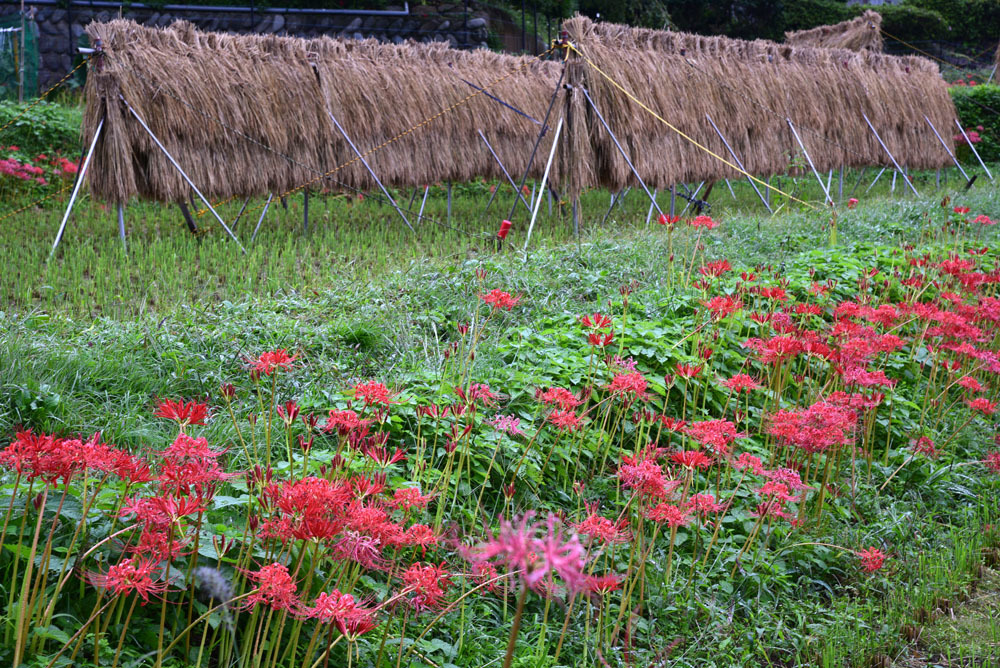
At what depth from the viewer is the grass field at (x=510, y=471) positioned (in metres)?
1.54

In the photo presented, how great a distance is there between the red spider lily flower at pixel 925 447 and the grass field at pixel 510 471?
0.18 feet

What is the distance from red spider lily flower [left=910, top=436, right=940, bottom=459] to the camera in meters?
3.08

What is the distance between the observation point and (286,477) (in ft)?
7.43

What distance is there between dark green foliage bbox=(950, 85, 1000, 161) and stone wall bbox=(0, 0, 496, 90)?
399 inches

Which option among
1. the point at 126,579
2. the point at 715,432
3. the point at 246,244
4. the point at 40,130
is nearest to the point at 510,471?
the point at 715,432

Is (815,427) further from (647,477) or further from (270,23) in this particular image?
(270,23)

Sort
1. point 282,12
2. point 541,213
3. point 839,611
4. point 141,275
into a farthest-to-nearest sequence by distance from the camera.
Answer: point 282,12 → point 541,213 → point 141,275 → point 839,611

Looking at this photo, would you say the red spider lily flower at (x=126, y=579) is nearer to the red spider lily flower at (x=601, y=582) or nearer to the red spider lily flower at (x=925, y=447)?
the red spider lily flower at (x=601, y=582)

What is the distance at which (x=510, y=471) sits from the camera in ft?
8.69

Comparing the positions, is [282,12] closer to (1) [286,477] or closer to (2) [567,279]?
(2) [567,279]

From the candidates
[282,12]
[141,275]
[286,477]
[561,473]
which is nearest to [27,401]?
[286,477]

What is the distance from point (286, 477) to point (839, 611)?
1.62 meters

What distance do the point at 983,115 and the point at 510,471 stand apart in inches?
750

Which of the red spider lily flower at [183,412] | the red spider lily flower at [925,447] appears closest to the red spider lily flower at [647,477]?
the red spider lily flower at [183,412]
